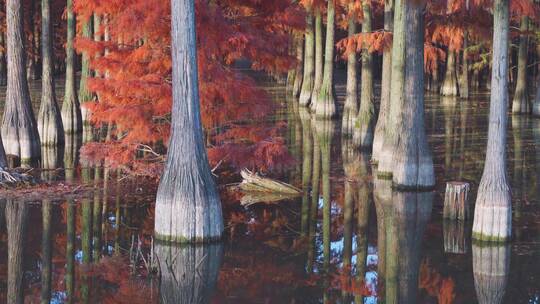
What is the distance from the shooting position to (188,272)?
1268 cm

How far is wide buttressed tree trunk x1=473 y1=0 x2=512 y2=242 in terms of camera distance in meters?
14.1

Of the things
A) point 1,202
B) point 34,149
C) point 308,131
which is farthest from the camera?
point 308,131

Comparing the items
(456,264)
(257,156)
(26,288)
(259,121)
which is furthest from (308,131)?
(26,288)

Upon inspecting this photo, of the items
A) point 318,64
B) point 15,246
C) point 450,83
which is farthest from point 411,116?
point 450,83

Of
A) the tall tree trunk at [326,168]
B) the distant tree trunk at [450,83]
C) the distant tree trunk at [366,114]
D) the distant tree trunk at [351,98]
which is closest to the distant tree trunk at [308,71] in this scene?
the tall tree trunk at [326,168]

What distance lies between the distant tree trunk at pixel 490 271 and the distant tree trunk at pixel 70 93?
15.6 meters

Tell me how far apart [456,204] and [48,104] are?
12258 mm

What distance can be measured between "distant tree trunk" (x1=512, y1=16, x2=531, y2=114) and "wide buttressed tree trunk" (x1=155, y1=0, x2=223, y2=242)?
22.1 meters

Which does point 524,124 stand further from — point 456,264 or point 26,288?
point 26,288

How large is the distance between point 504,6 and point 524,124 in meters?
18.7

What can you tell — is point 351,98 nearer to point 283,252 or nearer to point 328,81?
point 328,81

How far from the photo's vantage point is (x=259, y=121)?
3238 cm

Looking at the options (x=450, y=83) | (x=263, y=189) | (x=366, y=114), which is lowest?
(x=263, y=189)

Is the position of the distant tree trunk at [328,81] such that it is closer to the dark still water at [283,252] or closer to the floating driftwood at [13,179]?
the dark still water at [283,252]
